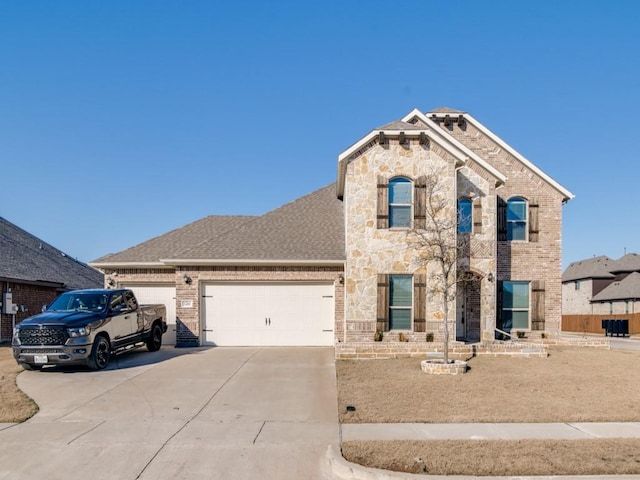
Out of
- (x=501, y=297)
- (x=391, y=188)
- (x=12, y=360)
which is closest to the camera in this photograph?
(x=12, y=360)

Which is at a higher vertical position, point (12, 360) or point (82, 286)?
point (82, 286)

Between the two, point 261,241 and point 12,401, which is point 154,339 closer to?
point 261,241

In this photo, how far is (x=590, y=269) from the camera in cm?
4544

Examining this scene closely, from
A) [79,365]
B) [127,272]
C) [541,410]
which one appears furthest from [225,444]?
[127,272]

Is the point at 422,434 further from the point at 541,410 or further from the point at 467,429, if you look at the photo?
the point at 541,410

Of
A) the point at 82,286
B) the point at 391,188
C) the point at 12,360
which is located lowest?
the point at 12,360

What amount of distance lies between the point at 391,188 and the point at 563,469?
11.1m

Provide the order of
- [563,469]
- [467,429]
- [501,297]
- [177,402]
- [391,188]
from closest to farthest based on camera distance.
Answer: [563,469], [467,429], [177,402], [391,188], [501,297]

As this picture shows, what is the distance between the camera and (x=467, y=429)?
7441 mm

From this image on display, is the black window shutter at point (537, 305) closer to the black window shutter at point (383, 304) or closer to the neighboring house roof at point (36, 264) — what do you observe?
the black window shutter at point (383, 304)

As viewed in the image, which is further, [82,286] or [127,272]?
[82,286]

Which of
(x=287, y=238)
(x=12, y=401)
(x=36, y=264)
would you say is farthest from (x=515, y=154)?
(x=36, y=264)

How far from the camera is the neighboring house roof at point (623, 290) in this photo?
1451 inches

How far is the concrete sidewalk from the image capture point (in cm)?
707
